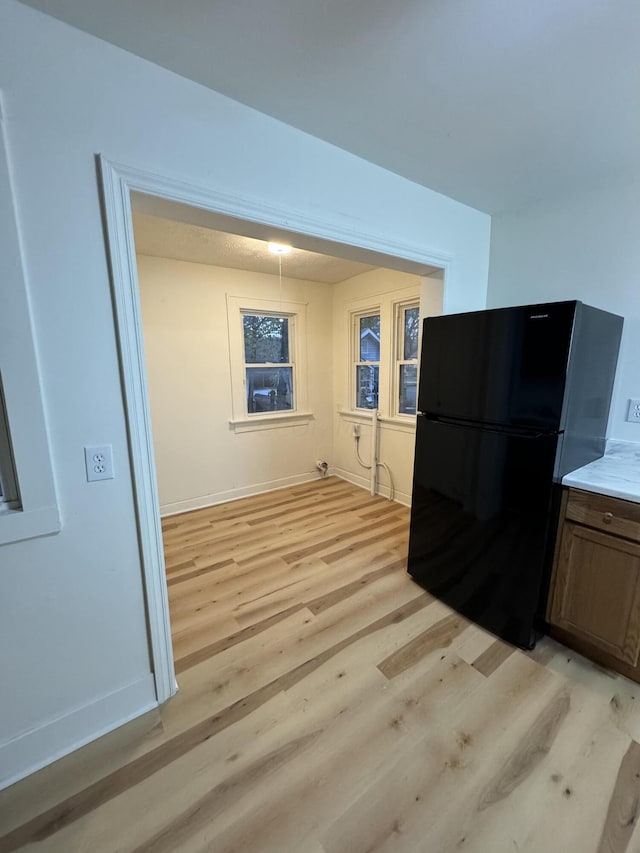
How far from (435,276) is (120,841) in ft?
9.57

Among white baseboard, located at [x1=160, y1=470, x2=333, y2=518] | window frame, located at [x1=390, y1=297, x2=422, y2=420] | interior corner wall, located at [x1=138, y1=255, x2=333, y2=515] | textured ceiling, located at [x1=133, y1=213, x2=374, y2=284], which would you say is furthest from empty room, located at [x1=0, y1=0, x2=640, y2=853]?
white baseboard, located at [x1=160, y1=470, x2=333, y2=518]

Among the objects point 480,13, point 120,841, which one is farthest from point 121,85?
point 120,841

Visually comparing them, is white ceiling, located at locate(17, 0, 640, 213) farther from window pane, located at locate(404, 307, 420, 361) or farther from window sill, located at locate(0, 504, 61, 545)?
window pane, located at locate(404, 307, 420, 361)

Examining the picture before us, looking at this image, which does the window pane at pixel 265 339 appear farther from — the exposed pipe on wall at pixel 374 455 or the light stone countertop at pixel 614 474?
the light stone countertop at pixel 614 474

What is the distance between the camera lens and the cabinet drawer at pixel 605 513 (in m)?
1.44

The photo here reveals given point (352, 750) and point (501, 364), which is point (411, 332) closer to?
point (501, 364)

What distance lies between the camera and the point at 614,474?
166 cm

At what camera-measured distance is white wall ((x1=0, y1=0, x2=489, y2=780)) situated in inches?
41.6

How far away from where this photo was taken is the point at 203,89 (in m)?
1.30

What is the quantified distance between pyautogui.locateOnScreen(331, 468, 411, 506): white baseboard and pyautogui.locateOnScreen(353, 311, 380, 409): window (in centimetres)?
86

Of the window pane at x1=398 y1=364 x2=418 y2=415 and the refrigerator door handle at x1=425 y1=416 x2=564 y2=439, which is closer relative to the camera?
the refrigerator door handle at x1=425 y1=416 x2=564 y2=439

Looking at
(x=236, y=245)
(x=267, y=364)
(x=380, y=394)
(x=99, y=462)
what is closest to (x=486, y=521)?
(x=99, y=462)

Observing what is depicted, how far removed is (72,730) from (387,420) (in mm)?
3151

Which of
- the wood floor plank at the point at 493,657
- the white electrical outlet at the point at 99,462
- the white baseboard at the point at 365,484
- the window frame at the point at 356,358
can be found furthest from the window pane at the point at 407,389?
the white electrical outlet at the point at 99,462
